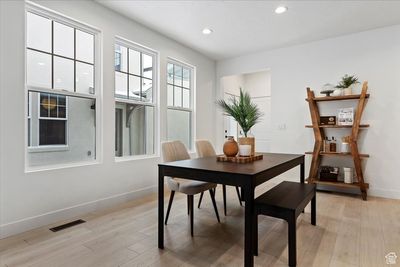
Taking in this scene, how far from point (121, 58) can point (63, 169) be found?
5.64ft

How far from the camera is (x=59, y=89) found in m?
2.65

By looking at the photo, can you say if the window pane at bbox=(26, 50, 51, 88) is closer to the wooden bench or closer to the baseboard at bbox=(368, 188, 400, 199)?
the wooden bench

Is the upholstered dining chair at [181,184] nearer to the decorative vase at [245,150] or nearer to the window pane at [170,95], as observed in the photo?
the decorative vase at [245,150]

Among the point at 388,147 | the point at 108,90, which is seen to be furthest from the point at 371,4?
the point at 108,90

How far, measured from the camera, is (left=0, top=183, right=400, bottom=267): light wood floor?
177 cm

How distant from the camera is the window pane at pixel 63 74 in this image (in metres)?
2.64

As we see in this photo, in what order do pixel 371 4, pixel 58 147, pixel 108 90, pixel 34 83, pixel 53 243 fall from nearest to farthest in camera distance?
pixel 53 243
pixel 34 83
pixel 58 147
pixel 371 4
pixel 108 90

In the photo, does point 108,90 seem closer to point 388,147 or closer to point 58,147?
point 58,147

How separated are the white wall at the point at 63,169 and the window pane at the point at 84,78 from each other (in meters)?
0.16

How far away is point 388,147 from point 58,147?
4609mm

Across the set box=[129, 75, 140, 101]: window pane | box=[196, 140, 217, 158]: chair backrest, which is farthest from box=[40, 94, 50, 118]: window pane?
box=[196, 140, 217, 158]: chair backrest

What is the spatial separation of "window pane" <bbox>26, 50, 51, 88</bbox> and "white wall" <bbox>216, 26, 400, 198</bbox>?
3600 mm

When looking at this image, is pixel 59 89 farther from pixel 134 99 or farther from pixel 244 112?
pixel 244 112

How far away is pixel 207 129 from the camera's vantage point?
5.01 meters
